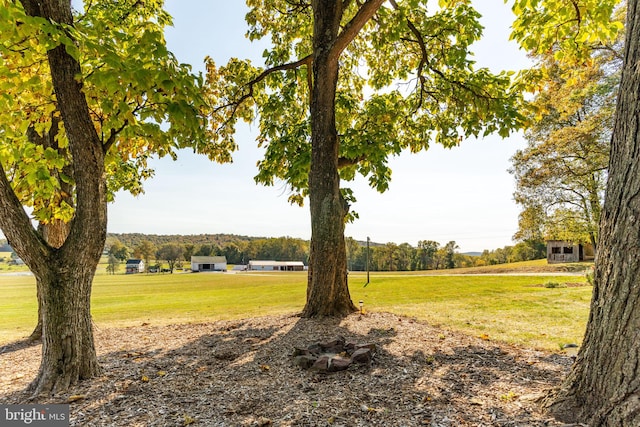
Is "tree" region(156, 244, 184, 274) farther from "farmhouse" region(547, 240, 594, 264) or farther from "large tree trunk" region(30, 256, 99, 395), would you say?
"large tree trunk" region(30, 256, 99, 395)

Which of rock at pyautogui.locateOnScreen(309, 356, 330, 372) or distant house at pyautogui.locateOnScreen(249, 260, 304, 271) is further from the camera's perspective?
distant house at pyautogui.locateOnScreen(249, 260, 304, 271)

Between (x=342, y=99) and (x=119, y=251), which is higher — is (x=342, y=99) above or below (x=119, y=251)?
above

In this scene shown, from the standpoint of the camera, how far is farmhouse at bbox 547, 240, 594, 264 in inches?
1325

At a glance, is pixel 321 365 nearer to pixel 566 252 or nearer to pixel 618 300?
pixel 618 300

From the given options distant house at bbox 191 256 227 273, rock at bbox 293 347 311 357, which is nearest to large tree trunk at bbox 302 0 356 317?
rock at bbox 293 347 311 357

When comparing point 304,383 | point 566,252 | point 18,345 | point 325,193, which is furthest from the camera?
point 566,252

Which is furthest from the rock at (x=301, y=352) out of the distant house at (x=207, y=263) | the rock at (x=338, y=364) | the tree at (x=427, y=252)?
the distant house at (x=207, y=263)

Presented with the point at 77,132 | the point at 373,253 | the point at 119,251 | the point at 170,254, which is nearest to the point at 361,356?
the point at 77,132

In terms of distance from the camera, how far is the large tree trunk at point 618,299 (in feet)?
7.38

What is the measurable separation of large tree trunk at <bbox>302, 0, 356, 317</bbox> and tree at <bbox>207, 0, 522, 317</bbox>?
21 millimetres

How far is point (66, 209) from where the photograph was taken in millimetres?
5773

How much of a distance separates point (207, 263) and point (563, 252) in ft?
295

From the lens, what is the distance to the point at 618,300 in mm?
2361

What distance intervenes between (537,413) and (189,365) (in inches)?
164
